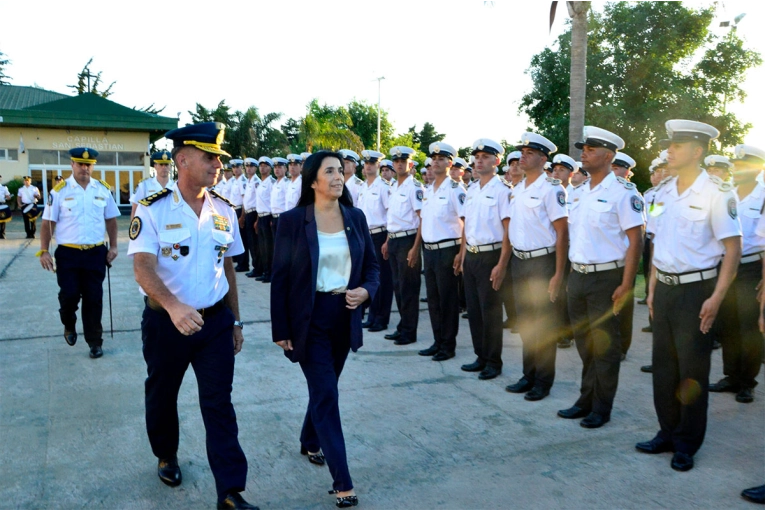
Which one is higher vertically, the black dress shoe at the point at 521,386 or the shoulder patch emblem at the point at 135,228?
the shoulder patch emblem at the point at 135,228

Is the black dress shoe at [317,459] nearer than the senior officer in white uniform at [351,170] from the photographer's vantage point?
Yes

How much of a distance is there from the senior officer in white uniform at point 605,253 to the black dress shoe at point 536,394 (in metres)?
0.54

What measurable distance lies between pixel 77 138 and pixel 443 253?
32.0 meters

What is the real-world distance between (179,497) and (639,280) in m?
10.4

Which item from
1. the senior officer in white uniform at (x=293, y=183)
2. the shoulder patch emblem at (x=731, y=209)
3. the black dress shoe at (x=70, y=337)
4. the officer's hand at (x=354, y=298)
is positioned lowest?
the black dress shoe at (x=70, y=337)

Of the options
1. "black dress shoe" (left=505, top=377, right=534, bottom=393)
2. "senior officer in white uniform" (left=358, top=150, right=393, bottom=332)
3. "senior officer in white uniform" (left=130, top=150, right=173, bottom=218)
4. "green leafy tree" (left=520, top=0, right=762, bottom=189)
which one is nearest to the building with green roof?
"green leafy tree" (left=520, top=0, right=762, bottom=189)

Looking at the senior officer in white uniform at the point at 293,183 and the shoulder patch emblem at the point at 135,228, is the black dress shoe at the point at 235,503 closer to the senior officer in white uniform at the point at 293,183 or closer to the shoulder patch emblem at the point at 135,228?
the shoulder patch emblem at the point at 135,228

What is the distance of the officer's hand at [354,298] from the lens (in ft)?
12.0

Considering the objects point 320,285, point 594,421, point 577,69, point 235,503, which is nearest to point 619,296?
point 594,421

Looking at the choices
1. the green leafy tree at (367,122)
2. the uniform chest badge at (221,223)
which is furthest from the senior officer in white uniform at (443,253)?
the green leafy tree at (367,122)

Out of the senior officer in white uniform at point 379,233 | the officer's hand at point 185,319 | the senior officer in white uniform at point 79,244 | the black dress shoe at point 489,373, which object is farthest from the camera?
the senior officer in white uniform at point 379,233

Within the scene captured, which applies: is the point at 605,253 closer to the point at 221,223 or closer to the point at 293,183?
the point at 221,223

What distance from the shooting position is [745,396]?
17.5 ft

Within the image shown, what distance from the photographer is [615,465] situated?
4.06 meters
